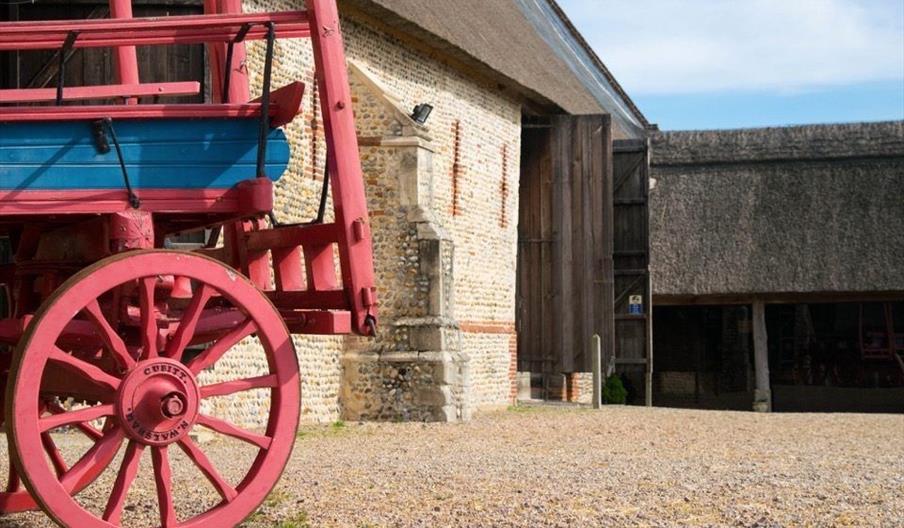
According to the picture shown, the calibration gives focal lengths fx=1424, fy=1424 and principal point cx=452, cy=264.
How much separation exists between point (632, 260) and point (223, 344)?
69.2 ft

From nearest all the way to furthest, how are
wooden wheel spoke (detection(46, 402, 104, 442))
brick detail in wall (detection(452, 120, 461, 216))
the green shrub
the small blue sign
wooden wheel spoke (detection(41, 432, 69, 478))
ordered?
wooden wheel spoke (detection(46, 402, 104, 442)) → wooden wheel spoke (detection(41, 432, 69, 478)) → brick detail in wall (detection(452, 120, 461, 216)) → the small blue sign → the green shrub

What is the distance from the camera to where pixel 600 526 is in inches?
234

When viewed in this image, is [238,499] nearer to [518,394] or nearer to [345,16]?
[345,16]

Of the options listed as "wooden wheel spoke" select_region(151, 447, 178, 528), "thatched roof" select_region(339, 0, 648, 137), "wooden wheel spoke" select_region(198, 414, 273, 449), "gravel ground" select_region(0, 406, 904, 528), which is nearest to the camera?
"wooden wheel spoke" select_region(151, 447, 178, 528)

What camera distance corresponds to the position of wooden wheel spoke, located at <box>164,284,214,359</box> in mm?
4848

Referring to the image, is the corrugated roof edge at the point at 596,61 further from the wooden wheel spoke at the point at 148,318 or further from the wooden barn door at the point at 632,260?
the wooden wheel spoke at the point at 148,318

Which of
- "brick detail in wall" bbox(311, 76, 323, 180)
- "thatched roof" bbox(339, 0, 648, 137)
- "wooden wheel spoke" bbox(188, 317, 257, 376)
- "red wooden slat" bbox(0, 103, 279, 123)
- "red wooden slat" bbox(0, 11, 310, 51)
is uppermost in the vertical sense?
"thatched roof" bbox(339, 0, 648, 137)

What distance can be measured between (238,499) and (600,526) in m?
1.81

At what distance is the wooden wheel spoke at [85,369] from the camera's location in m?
4.60

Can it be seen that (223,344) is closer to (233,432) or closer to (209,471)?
(233,432)

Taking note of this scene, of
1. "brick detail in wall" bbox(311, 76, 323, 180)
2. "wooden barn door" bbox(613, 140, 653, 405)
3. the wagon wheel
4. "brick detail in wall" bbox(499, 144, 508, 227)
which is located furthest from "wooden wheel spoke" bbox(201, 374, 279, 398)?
"wooden barn door" bbox(613, 140, 653, 405)

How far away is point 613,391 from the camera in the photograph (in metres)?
26.0

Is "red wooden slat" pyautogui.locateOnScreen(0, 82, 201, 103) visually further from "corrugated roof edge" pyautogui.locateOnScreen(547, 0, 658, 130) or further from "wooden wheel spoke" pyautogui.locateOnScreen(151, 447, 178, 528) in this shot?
"corrugated roof edge" pyautogui.locateOnScreen(547, 0, 658, 130)

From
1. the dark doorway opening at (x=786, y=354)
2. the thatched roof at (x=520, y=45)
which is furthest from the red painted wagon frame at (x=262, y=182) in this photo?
the dark doorway opening at (x=786, y=354)
